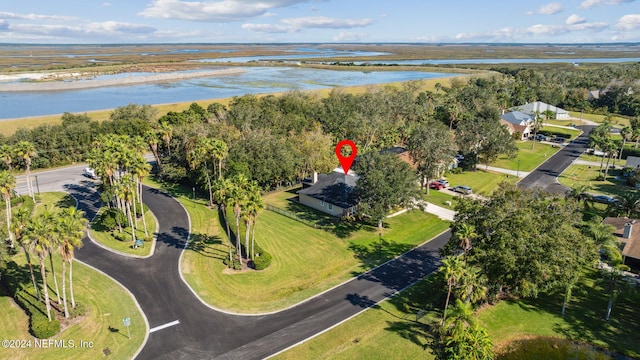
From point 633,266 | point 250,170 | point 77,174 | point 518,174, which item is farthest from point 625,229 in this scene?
point 77,174

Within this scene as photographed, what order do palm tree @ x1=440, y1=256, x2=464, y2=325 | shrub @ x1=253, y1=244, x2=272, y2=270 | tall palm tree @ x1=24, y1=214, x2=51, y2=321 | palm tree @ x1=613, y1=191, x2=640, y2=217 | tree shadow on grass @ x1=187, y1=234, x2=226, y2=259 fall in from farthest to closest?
palm tree @ x1=613, y1=191, x2=640, y2=217
tree shadow on grass @ x1=187, y1=234, x2=226, y2=259
shrub @ x1=253, y1=244, x2=272, y2=270
palm tree @ x1=440, y1=256, x2=464, y2=325
tall palm tree @ x1=24, y1=214, x2=51, y2=321

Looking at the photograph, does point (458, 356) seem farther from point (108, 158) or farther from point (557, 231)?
point (108, 158)

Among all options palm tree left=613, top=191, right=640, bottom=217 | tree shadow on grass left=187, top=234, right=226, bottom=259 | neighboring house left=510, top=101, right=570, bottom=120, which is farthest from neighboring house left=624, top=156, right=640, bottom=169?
tree shadow on grass left=187, top=234, right=226, bottom=259

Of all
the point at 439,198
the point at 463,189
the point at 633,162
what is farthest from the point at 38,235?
the point at 633,162

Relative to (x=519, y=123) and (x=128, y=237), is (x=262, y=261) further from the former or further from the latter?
(x=519, y=123)

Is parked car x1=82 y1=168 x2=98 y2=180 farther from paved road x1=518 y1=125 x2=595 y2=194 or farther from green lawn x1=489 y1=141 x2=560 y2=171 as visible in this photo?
green lawn x1=489 y1=141 x2=560 y2=171

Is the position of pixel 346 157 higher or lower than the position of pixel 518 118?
lower
